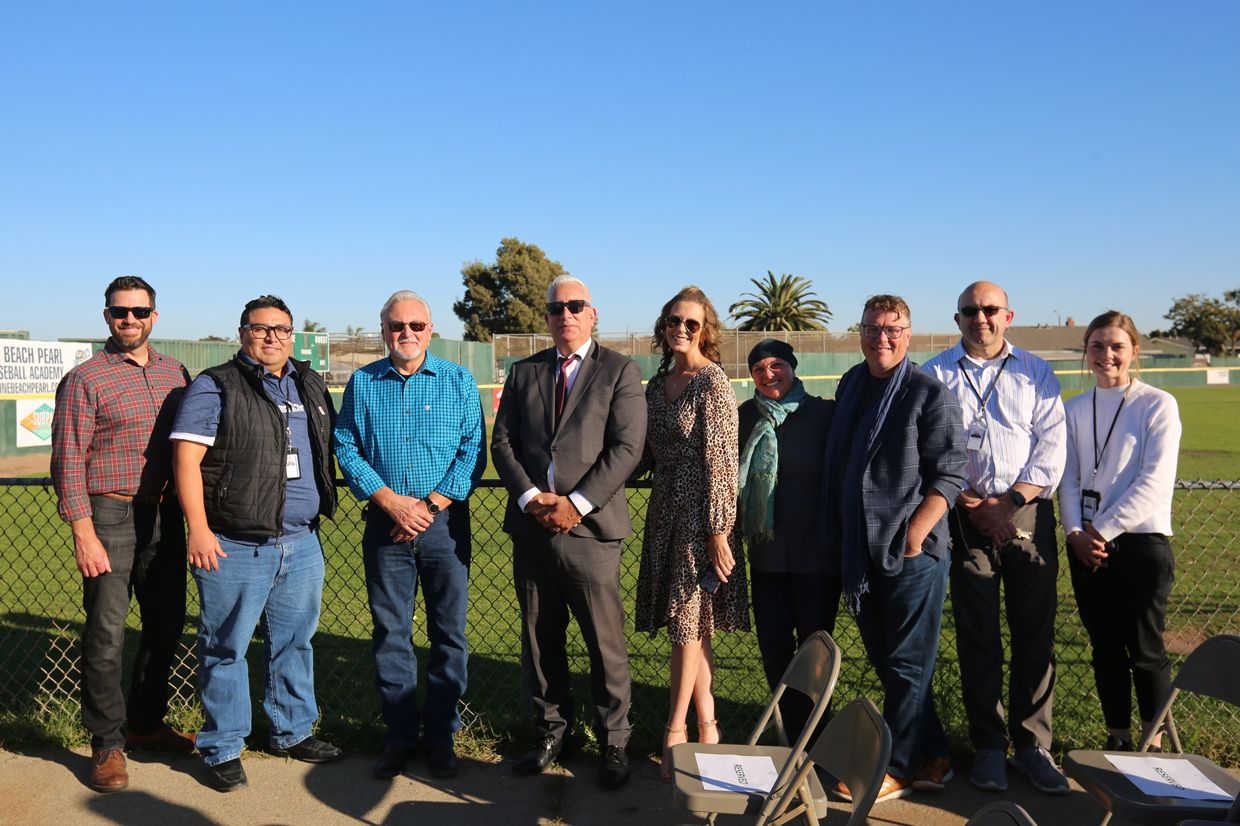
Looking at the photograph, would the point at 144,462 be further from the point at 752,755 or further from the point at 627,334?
the point at 627,334

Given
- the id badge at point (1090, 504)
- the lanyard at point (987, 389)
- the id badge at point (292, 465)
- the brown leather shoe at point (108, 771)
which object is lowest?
the brown leather shoe at point (108, 771)

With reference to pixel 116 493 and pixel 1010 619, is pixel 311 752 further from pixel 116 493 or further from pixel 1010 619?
pixel 1010 619

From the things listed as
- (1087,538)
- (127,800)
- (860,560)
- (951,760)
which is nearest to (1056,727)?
(951,760)

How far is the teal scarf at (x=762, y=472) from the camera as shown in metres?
3.29

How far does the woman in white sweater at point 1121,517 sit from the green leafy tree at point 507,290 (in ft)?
A: 167

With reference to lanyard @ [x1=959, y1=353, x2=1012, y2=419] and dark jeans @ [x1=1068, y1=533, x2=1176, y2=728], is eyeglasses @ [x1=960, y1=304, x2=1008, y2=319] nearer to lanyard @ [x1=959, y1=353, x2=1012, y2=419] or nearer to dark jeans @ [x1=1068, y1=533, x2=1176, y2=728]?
lanyard @ [x1=959, y1=353, x2=1012, y2=419]

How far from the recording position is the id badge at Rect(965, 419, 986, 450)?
330 centimetres

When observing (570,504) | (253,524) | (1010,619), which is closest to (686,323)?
(570,504)

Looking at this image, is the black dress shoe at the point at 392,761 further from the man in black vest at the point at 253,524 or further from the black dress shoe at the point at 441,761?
the man in black vest at the point at 253,524

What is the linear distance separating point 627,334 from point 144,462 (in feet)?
92.9

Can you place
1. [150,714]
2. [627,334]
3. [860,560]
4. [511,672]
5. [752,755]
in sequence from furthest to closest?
[627,334]
[511,672]
[150,714]
[860,560]
[752,755]

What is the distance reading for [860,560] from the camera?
3.14 m

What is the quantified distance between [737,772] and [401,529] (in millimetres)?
1638

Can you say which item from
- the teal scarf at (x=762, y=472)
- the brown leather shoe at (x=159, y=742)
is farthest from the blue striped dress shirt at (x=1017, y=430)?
the brown leather shoe at (x=159, y=742)
